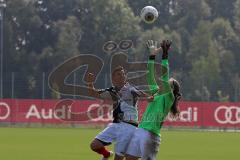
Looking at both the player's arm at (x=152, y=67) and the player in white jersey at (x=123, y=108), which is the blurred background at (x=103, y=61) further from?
the player's arm at (x=152, y=67)

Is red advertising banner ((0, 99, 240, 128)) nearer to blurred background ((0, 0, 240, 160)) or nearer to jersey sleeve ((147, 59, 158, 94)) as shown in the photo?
blurred background ((0, 0, 240, 160))

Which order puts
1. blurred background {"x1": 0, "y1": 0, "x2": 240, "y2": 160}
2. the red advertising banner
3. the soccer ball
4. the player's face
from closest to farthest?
the player's face → the soccer ball → blurred background {"x1": 0, "y1": 0, "x2": 240, "y2": 160} → the red advertising banner

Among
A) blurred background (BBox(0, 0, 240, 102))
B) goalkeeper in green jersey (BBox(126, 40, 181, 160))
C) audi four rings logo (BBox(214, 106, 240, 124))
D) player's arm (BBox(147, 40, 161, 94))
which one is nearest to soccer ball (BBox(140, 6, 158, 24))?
player's arm (BBox(147, 40, 161, 94))

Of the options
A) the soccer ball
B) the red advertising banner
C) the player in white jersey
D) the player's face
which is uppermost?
the soccer ball

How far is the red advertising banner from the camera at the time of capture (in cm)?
4516

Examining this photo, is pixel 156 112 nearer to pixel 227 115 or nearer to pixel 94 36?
pixel 227 115

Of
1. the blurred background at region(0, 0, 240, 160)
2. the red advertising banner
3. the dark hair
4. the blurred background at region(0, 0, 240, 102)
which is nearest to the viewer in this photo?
the dark hair

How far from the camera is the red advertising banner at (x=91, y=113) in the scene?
45156 millimetres

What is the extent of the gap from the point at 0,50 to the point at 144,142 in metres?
66.8

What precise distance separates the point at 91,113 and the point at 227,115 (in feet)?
26.3

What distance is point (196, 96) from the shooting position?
5381cm

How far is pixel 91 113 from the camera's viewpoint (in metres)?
45.2

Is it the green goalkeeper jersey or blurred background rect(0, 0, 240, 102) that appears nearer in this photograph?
the green goalkeeper jersey

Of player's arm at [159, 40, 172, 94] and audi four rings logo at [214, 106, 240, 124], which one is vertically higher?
player's arm at [159, 40, 172, 94]
